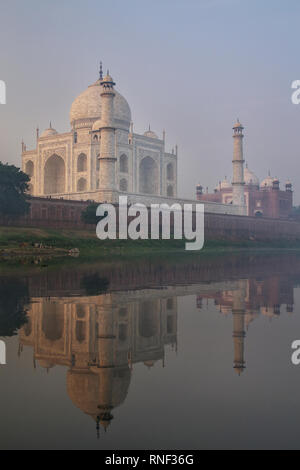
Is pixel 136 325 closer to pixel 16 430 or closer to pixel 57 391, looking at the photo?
pixel 57 391

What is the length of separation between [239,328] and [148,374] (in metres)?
2.11

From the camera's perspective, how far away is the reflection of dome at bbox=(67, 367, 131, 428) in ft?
10.6

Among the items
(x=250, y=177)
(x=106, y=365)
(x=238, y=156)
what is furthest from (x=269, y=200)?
(x=106, y=365)

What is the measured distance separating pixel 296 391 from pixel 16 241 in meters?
20.1

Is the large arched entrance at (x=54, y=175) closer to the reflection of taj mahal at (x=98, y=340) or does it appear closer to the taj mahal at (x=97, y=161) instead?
the taj mahal at (x=97, y=161)

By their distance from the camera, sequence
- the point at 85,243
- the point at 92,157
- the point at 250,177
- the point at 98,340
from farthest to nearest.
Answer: the point at 250,177 → the point at 92,157 → the point at 85,243 → the point at 98,340

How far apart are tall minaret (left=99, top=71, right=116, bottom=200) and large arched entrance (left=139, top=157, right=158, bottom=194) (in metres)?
8.07

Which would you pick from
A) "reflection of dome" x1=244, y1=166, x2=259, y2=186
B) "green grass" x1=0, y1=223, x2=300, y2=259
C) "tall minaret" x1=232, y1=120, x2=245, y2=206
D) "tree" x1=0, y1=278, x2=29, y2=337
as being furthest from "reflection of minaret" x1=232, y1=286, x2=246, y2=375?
"reflection of dome" x1=244, y1=166, x2=259, y2=186

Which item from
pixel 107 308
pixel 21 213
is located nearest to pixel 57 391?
pixel 107 308

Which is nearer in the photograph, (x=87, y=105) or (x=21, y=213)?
(x=21, y=213)

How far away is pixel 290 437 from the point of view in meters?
2.73

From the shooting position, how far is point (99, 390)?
3549 millimetres

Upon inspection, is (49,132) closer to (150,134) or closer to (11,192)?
(150,134)

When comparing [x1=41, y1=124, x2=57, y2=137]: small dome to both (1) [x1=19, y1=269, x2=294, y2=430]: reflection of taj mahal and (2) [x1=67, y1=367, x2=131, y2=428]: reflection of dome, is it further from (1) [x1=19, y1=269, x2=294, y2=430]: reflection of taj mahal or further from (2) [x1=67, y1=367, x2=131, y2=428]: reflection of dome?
(2) [x1=67, y1=367, x2=131, y2=428]: reflection of dome
